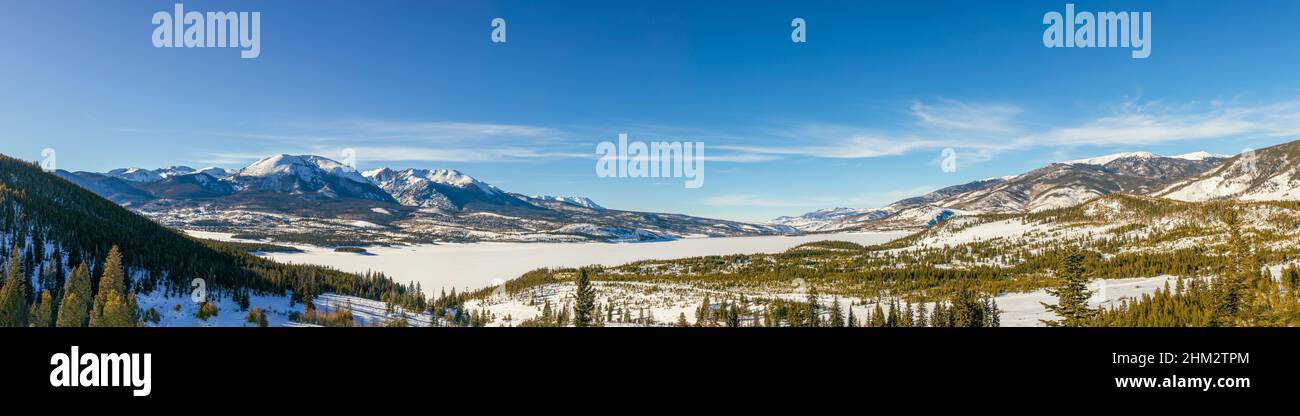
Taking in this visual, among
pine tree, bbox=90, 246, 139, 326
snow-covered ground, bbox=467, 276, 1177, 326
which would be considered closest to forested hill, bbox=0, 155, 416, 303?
pine tree, bbox=90, 246, 139, 326

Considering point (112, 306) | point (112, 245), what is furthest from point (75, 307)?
point (112, 245)

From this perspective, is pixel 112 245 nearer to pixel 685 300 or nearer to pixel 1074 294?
pixel 685 300

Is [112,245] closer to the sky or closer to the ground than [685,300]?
closer to the sky

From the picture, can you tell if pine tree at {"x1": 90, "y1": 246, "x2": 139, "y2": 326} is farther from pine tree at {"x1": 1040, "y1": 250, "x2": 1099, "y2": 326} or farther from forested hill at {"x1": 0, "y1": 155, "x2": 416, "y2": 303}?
pine tree at {"x1": 1040, "y1": 250, "x2": 1099, "y2": 326}
